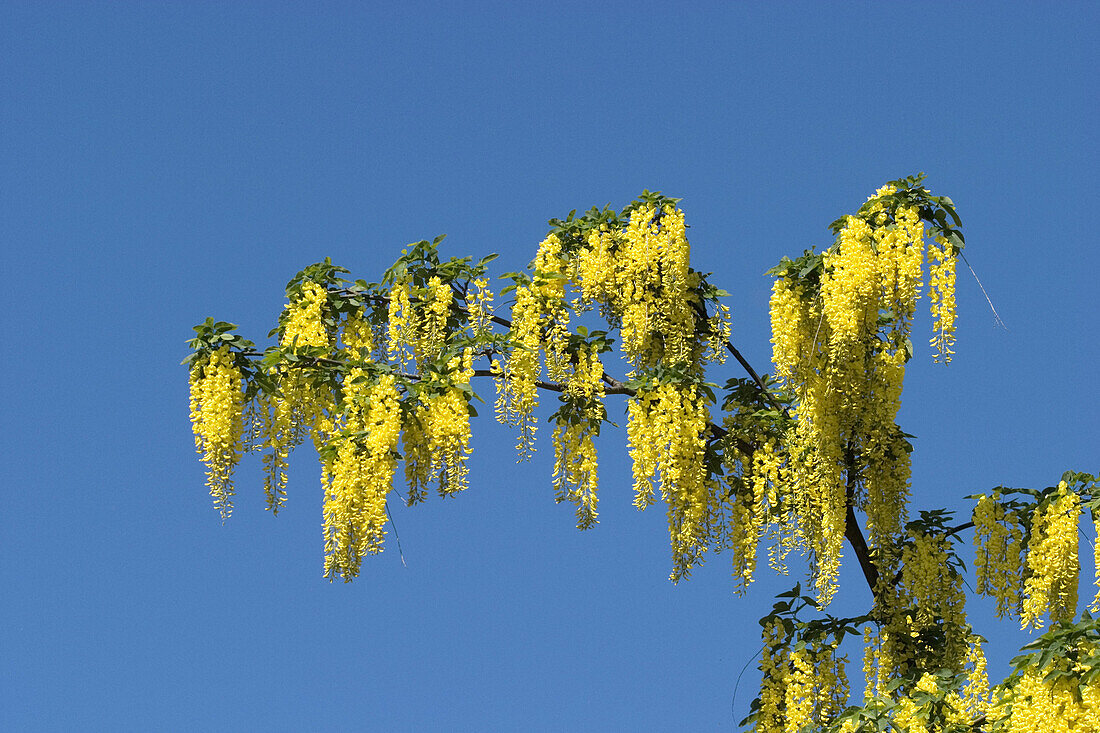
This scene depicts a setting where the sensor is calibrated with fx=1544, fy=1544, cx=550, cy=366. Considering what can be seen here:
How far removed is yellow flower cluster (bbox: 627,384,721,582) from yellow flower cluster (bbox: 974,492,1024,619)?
194 cm

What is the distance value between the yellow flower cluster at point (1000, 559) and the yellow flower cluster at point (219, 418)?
5.47 m

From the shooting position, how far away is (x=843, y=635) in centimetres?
1127

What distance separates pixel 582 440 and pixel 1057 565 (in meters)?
3.46

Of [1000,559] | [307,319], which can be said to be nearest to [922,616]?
[1000,559]

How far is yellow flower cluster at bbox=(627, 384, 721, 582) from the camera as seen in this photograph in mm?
11102

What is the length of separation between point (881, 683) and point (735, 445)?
2016 millimetres

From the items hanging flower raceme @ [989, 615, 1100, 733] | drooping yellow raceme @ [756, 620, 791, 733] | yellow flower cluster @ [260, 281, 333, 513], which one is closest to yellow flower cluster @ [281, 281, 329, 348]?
yellow flower cluster @ [260, 281, 333, 513]

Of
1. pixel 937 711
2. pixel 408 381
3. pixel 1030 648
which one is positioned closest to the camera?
pixel 1030 648

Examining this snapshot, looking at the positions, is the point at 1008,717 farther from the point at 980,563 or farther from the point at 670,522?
the point at 670,522

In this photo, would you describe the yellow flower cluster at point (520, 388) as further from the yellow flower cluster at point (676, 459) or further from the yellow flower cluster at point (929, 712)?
the yellow flower cluster at point (929, 712)

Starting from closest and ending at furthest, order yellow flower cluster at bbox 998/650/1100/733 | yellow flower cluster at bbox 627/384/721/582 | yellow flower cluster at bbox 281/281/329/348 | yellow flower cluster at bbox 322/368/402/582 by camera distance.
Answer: yellow flower cluster at bbox 998/650/1100/733 < yellow flower cluster at bbox 322/368/402/582 < yellow flower cluster at bbox 627/384/721/582 < yellow flower cluster at bbox 281/281/329/348

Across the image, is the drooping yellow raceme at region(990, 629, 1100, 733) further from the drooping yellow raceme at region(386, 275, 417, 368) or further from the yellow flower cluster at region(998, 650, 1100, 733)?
the drooping yellow raceme at region(386, 275, 417, 368)

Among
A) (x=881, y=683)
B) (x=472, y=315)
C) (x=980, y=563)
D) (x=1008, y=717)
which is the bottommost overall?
(x=1008, y=717)

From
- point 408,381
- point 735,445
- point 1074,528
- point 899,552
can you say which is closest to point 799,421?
point 735,445
